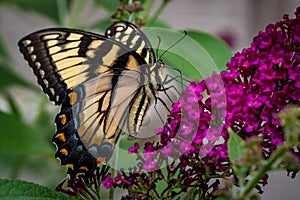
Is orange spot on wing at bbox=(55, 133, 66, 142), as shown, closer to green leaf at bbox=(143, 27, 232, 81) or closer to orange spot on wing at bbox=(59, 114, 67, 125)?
orange spot on wing at bbox=(59, 114, 67, 125)

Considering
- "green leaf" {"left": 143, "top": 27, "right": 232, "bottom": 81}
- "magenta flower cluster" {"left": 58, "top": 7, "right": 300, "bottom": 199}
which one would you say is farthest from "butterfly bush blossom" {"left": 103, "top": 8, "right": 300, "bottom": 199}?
"green leaf" {"left": 143, "top": 27, "right": 232, "bottom": 81}

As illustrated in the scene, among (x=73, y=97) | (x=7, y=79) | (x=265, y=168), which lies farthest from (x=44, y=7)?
(x=265, y=168)

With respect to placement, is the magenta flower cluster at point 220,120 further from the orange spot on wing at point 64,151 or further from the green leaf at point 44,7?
the green leaf at point 44,7

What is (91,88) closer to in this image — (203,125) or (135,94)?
(135,94)

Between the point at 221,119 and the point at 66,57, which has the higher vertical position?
the point at 66,57

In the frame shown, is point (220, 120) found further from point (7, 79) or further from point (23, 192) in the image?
point (7, 79)

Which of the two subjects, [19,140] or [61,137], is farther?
[19,140]
